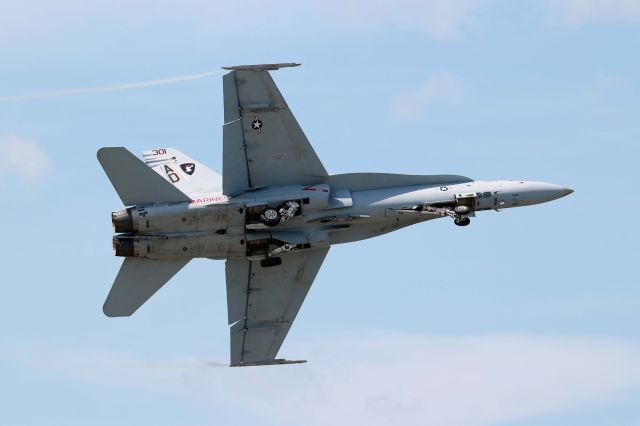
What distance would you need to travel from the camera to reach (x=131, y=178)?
117ft

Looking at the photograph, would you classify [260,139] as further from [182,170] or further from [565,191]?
[565,191]

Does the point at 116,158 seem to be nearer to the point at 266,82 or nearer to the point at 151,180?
the point at 151,180

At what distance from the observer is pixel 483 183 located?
36969 millimetres

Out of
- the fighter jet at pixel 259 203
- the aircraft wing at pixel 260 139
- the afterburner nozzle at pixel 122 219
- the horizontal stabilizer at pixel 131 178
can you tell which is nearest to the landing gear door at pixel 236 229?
the fighter jet at pixel 259 203

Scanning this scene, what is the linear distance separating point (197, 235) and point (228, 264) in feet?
6.46

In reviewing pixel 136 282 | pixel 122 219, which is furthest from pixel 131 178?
pixel 136 282

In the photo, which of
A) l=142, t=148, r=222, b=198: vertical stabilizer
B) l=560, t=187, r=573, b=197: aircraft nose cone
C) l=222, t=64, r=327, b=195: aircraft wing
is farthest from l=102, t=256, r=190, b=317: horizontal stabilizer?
l=560, t=187, r=573, b=197: aircraft nose cone

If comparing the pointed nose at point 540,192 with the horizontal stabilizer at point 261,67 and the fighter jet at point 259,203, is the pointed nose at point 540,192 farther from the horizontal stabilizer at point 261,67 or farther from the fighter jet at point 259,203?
the horizontal stabilizer at point 261,67

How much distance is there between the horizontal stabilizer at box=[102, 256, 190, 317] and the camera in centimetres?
3672

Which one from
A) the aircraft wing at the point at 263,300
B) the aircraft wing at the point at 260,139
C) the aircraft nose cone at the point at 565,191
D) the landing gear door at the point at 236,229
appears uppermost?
the aircraft wing at the point at 260,139

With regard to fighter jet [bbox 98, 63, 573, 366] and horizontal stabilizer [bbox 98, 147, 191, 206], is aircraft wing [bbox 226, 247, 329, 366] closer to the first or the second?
fighter jet [bbox 98, 63, 573, 366]

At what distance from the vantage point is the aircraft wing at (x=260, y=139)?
35.7m

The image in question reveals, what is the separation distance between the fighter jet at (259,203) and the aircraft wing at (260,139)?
0.07ft

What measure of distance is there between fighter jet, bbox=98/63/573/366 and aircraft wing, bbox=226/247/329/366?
5 centimetres
